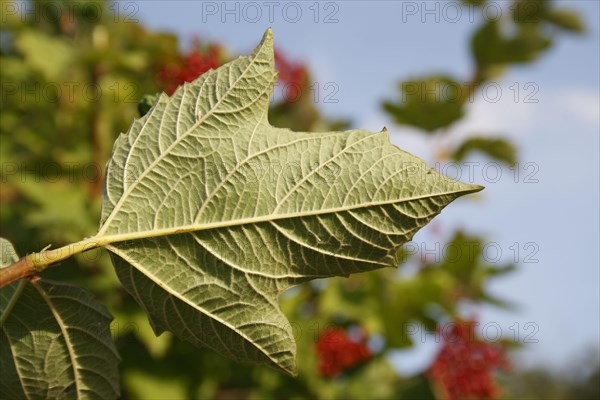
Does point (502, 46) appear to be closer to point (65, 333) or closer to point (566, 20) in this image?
point (566, 20)

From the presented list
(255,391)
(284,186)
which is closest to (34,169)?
(255,391)

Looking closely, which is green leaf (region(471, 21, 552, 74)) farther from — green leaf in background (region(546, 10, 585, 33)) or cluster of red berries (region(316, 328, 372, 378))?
cluster of red berries (region(316, 328, 372, 378))

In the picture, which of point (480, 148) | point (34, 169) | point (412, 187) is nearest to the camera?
point (412, 187)

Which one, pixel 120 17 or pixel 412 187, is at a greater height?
pixel 120 17

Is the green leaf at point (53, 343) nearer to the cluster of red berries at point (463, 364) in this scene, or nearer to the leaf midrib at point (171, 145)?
the leaf midrib at point (171, 145)

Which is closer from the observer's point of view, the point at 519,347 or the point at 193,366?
the point at 193,366

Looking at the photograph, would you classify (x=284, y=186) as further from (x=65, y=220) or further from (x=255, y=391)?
(x=255, y=391)

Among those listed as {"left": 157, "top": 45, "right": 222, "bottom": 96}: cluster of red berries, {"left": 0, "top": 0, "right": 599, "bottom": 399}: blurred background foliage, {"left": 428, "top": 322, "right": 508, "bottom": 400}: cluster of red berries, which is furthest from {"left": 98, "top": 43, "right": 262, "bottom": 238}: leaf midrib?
{"left": 428, "top": 322, "right": 508, "bottom": 400}: cluster of red berries
